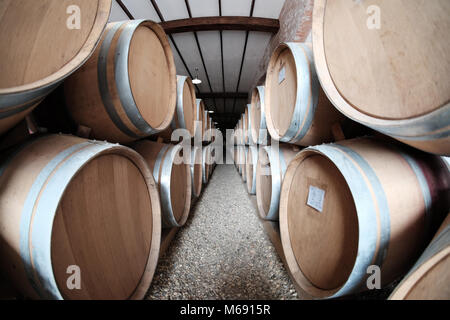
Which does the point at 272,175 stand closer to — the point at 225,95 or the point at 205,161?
the point at 205,161

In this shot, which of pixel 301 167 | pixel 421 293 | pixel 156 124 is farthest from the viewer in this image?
pixel 156 124

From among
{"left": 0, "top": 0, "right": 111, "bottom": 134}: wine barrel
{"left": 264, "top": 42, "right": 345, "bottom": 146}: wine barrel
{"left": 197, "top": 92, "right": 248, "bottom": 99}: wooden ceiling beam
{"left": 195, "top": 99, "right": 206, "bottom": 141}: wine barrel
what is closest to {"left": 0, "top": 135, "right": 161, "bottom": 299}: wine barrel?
{"left": 0, "top": 0, "right": 111, "bottom": 134}: wine barrel

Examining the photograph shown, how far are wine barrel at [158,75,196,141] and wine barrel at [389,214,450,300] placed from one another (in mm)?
1960

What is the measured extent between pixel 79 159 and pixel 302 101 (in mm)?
1258

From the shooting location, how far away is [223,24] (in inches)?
180

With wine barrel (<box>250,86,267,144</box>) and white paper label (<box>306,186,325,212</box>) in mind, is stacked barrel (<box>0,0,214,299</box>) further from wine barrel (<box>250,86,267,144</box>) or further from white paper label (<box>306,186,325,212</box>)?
wine barrel (<box>250,86,267,144</box>)

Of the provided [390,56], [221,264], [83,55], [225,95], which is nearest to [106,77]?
[83,55]

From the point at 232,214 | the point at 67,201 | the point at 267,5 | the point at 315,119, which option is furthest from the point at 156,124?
the point at 267,5

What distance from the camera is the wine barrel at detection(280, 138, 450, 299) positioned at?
24.3 inches

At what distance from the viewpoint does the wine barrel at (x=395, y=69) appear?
481mm

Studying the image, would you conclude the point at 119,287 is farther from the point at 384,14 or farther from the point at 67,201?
the point at 384,14

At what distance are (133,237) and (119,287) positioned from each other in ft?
0.85

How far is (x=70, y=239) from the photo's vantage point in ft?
2.25

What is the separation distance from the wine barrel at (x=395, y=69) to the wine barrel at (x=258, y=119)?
3.75ft
